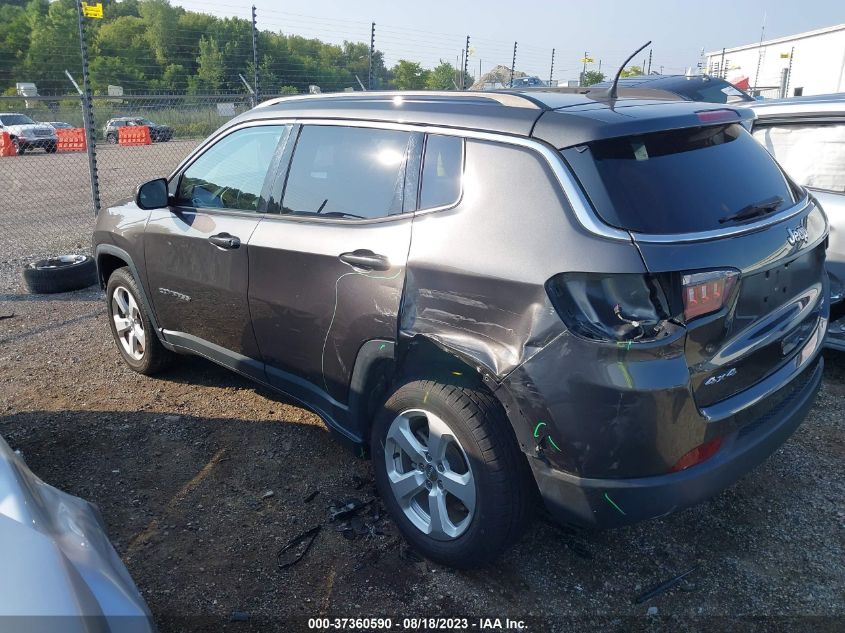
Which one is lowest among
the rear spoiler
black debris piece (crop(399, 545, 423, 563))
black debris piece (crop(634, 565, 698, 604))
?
black debris piece (crop(399, 545, 423, 563))

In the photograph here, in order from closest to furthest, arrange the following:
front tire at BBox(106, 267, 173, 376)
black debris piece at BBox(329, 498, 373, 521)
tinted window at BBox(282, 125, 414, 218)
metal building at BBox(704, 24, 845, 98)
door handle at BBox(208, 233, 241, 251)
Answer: tinted window at BBox(282, 125, 414, 218) → black debris piece at BBox(329, 498, 373, 521) → door handle at BBox(208, 233, 241, 251) → front tire at BBox(106, 267, 173, 376) → metal building at BBox(704, 24, 845, 98)

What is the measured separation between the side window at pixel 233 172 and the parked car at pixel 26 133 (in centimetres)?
2379

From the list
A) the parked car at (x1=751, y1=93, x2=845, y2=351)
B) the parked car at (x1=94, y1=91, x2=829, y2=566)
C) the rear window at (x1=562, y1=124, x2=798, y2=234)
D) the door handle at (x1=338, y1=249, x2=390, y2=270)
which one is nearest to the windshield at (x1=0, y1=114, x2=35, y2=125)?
the parked car at (x1=94, y1=91, x2=829, y2=566)

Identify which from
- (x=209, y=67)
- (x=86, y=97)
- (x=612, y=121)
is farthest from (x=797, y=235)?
(x=209, y=67)

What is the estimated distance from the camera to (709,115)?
2.75 m

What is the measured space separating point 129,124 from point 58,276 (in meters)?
30.1

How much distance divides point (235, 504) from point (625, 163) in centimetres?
240

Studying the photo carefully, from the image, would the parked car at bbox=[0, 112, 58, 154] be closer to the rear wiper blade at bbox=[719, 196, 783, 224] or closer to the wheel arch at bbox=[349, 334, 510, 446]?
the wheel arch at bbox=[349, 334, 510, 446]

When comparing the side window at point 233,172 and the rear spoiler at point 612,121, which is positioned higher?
the rear spoiler at point 612,121

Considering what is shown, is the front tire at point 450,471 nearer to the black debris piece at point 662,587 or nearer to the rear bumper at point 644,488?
the rear bumper at point 644,488

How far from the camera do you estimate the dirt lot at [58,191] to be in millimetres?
9344

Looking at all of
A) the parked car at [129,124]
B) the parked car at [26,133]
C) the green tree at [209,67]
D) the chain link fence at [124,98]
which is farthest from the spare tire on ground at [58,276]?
the parked car at [129,124]

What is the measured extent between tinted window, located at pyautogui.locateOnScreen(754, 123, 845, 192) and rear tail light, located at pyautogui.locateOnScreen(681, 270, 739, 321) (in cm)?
294

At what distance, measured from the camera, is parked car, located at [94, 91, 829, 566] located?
2230 millimetres
